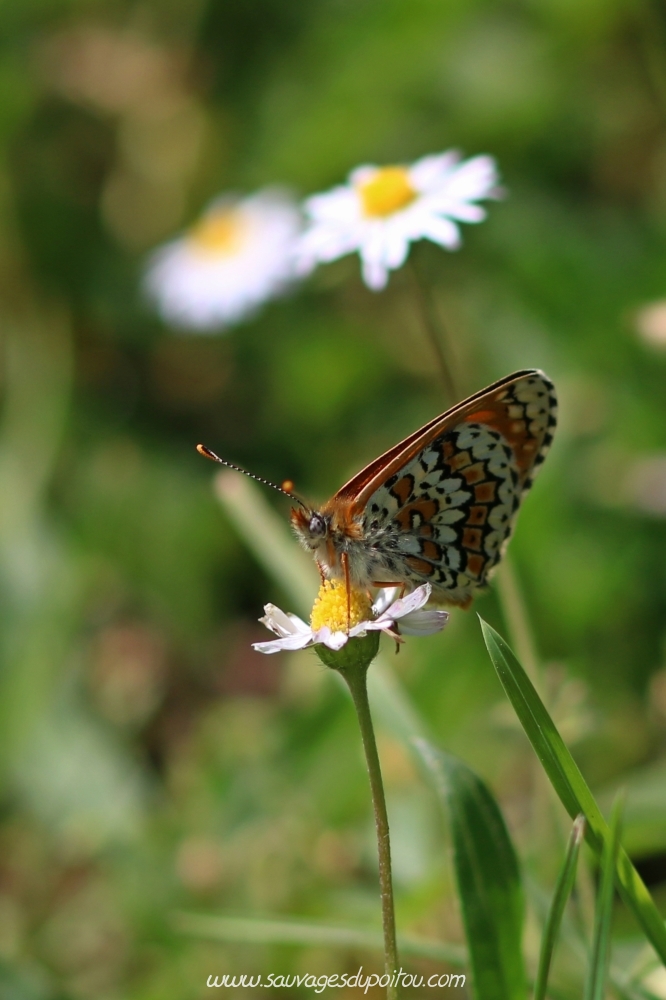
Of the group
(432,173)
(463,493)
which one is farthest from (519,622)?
(432,173)

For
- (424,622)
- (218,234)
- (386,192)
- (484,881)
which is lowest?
(484,881)

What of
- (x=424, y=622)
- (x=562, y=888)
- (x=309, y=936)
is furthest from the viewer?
(x=309, y=936)

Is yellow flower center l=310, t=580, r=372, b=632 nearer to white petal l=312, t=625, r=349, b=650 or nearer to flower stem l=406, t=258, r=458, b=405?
white petal l=312, t=625, r=349, b=650

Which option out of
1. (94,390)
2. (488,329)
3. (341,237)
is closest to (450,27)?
(488,329)

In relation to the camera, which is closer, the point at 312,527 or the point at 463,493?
the point at 312,527

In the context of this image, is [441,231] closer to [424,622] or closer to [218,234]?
[424,622]

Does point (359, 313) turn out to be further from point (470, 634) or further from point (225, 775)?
point (225, 775)

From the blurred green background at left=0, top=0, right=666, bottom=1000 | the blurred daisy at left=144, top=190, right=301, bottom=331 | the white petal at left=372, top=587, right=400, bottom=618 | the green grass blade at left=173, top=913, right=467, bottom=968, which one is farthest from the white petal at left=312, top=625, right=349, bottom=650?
the blurred daisy at left=144, top=190, right=301, bottom=331
